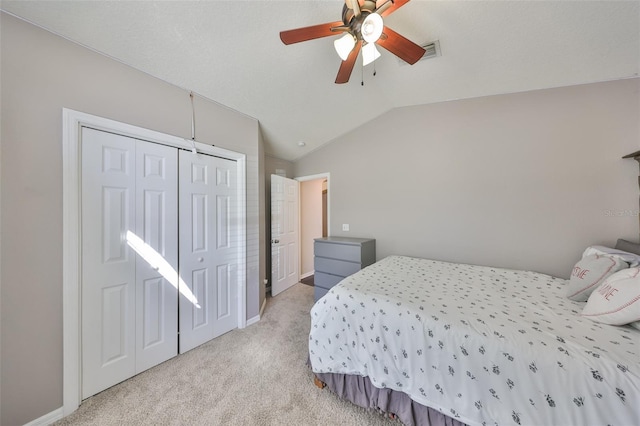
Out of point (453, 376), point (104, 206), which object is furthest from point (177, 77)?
point (453, 376)

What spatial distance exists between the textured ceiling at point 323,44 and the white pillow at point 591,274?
1.64m

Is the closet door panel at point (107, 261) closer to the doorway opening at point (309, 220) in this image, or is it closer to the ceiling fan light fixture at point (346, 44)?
the ceiling fan light fixture at point (346, 44)

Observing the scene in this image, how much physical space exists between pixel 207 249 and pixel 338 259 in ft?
5.22

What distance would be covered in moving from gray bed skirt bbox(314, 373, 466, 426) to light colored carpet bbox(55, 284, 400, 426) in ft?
0.26

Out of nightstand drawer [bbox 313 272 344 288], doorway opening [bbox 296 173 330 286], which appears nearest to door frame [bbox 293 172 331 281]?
doorway opening [bbox 296 173 330 286]

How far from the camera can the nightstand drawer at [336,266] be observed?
2.65m

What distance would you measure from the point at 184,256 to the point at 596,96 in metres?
4.15

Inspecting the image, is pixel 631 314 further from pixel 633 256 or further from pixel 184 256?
pixel 184 256

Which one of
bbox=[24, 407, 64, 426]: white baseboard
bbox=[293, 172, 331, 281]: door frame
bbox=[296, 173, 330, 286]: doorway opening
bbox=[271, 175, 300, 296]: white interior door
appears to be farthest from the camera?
bbox=[296, 173, 330, 286]: doorway opening

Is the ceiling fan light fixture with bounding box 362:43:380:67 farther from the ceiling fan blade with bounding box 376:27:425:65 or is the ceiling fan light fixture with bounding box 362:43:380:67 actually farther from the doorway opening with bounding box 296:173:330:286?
the doorway opening with bounding box 296:173:330:286

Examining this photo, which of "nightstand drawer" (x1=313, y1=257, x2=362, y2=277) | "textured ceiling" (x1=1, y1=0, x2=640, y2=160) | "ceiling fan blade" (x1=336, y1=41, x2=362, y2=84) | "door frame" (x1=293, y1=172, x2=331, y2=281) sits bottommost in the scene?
"nightstand drawer" (x1=313, y1=257, x2=362, y2=277)

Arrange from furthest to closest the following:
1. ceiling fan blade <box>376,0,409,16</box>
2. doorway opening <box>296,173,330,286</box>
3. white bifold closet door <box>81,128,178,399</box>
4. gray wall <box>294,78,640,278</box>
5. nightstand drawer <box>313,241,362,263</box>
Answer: doorway opening <box>296,173,330,286</box> → nightstand drawer <box>313,241,362,263</box> → gray wall <box>294,78,640,278</box> → white bifold closet door <box>81,128,178,399</box> → ceiling fan blade <box>376,0,409,16</box>

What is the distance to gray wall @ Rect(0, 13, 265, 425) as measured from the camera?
3.84 ft

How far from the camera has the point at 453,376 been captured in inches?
41.9
